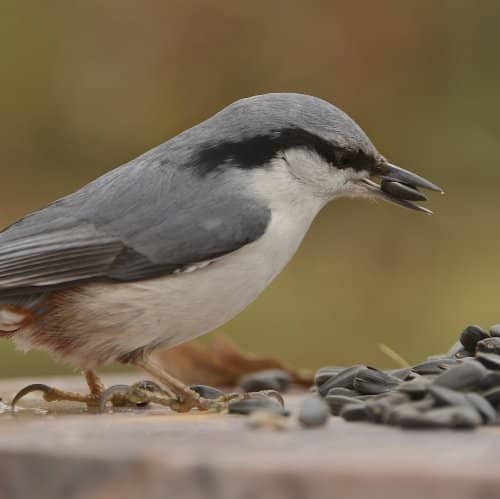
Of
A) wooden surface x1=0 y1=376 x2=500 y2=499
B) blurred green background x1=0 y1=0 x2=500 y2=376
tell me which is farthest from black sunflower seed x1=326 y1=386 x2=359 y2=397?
blurred green background x1=0 y1=0 x2=500 y2=376

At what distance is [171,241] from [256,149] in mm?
319

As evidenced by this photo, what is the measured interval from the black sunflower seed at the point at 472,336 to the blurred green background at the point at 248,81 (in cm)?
445

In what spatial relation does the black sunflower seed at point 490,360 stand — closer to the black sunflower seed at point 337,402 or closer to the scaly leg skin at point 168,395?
the black sunflower seed at point 337,402

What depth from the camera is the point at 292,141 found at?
109 inches

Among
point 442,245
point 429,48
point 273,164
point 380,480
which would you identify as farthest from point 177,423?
point 429,48

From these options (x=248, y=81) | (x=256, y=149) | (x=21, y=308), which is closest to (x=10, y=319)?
(x=21, y=308)

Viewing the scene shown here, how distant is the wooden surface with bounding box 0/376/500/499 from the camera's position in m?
1.51

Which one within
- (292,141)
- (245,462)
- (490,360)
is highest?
(292,141)

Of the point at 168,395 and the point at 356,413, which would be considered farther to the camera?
the point at 168,395

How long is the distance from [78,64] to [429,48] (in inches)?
97.0

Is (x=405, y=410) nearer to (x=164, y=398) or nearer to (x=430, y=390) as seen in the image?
(x=430, y=390)

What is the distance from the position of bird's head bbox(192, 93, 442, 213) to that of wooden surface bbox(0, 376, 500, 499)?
0.94 meters

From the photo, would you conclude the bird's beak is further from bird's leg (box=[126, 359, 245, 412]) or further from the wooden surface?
the wooden surface

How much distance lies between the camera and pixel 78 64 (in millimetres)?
7930
